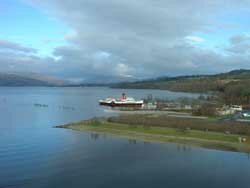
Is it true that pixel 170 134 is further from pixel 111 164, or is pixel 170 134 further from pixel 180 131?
pixel 111 164

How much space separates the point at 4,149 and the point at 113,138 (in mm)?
10597

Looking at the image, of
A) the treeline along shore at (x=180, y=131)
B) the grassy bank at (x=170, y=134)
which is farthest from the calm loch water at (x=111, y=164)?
the treeline along shore at (x=180, y=131)

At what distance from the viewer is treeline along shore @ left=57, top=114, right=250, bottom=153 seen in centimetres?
3203

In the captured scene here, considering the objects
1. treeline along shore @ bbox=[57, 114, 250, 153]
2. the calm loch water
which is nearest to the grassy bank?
treeline along shore @ bbox=[57, 114, 250, 153]

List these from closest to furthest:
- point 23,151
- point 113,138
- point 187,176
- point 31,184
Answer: point 31,184 → point 187,176 → point 23,151 → point 113,138

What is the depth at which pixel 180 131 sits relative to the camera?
3716 cm

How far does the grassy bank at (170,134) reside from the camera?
103ft

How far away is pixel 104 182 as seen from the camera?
72.1 ft

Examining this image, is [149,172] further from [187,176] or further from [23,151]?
[23,151]

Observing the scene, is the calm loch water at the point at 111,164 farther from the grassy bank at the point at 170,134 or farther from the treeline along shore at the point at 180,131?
the treeline along shore at the point at 180,131

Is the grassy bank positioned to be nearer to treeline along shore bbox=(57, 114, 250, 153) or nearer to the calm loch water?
treeline along shore bbox=(57, 114, 250, 153)

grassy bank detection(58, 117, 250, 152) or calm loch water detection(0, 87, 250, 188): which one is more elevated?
grassy bank detection(58, 117, 250, 152)

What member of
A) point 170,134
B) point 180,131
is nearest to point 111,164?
point 170,134

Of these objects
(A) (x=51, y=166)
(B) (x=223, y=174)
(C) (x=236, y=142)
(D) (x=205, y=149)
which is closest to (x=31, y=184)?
(A) (x=51, y=166)
